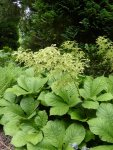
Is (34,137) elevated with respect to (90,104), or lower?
lower

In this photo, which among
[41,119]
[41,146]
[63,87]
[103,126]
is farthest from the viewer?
[41,119]

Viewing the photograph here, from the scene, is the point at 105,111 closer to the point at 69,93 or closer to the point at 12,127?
the point at 69,93

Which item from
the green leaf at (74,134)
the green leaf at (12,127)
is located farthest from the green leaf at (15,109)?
the green leaf at (74,134)

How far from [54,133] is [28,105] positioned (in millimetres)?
706

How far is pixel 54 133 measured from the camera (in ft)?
11.6

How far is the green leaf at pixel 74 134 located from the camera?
11.2ft

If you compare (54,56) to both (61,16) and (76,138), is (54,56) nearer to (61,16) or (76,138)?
(76,138)

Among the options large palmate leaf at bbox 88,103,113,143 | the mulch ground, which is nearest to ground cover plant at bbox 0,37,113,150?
large palmate leaf at bbox 88,103,113,143

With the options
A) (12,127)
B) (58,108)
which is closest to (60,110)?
(58,108)

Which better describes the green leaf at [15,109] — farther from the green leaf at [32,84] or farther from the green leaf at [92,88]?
the green leaf at [92,88]

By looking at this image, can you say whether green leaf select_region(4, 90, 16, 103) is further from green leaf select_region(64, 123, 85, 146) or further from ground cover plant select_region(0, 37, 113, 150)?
green leaf select_region(64, 123, 85, 146)

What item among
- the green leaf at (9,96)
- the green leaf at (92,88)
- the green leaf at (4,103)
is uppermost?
the green leaf at (92,88)

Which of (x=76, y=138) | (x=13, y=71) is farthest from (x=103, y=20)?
(x=76, y=138)

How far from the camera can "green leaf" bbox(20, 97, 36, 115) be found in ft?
13.3
